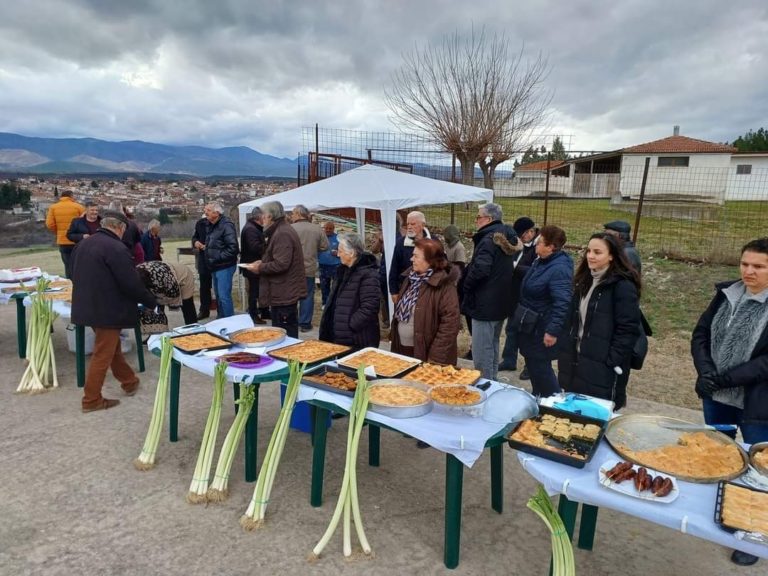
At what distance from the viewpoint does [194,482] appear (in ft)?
9.32

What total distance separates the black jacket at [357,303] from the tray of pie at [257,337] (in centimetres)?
44

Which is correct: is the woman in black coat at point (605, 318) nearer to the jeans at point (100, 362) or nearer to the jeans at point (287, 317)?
the jeans at point (287, 317)

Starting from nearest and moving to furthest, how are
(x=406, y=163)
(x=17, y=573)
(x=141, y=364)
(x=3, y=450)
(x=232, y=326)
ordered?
(x=17, y=573) < (x=3, y=450) < (x=232, y=326) < (x=141, y=364) < (x=406, y=163)

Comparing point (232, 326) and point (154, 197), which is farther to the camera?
point (154, 197)

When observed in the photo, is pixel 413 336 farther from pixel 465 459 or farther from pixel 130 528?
pixel 130 528

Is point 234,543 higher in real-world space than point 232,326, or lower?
lower

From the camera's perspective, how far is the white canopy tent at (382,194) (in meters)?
6.14

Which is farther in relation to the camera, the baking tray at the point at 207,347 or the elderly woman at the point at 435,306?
the elderly woman at the point at 435,306

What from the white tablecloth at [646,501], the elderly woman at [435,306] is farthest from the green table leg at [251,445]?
the white tablecloth at [646,501]

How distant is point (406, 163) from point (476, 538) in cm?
1053

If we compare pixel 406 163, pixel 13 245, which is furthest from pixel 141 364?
pixel 13 245

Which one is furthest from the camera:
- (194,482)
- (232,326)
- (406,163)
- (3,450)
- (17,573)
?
(406,163)

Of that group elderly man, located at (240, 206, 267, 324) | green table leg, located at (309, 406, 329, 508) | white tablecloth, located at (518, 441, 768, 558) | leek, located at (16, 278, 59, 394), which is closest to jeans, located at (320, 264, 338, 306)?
elderly man, located at (240, 206, 267, 324)

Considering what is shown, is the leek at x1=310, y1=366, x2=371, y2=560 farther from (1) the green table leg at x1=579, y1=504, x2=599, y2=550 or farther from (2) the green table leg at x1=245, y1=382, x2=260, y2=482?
(1) the green table leg at x1=579, y1=504, x2=599, y2=550
